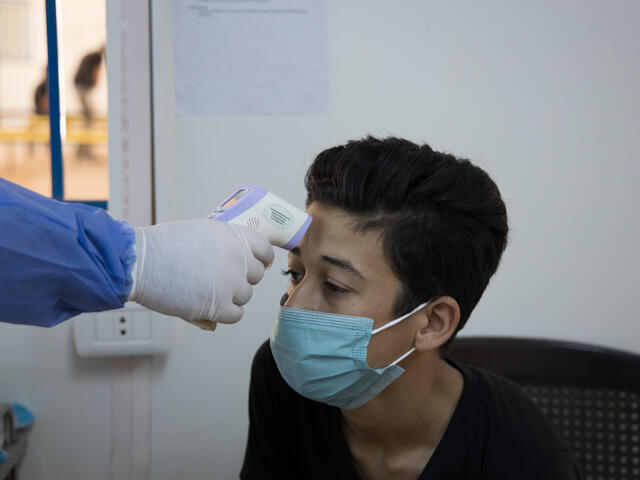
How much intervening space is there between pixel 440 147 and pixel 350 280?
68 cm

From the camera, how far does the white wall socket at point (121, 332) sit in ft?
4.77

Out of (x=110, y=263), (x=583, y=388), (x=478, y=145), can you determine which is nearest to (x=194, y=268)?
(x=110, y=263)

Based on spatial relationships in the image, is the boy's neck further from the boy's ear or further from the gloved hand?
the gloved hand

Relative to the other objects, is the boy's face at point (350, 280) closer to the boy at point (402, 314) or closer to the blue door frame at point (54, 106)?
the boy at point (402, 314)

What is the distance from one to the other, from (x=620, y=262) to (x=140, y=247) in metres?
1.31

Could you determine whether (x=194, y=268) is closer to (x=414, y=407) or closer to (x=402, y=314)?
(x=402, y=314)

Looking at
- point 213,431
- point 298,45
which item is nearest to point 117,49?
point 298,45

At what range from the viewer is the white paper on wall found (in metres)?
1.46

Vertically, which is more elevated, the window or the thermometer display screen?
the window

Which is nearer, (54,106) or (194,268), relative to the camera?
(194,268)

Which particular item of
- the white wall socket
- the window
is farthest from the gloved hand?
the window

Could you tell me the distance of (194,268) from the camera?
0.86 metres

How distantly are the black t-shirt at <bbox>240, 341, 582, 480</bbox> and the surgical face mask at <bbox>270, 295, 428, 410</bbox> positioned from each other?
0.15 m

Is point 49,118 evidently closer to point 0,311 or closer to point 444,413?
→ point 0,311
